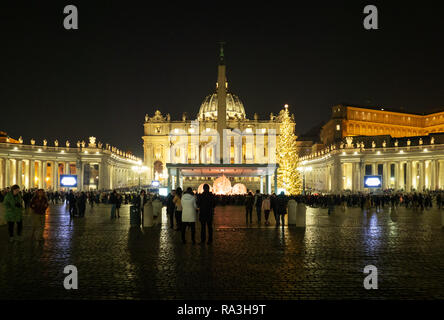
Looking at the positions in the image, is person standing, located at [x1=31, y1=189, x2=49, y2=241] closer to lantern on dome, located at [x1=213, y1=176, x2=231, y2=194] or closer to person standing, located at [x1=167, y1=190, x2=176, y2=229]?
person standing, located at [x1=167, y1=190, x2=176, y2=229]

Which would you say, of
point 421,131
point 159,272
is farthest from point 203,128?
point 159,272

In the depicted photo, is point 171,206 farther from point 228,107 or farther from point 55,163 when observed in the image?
point 228,107

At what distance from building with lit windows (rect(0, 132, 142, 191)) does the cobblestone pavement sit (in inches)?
2522

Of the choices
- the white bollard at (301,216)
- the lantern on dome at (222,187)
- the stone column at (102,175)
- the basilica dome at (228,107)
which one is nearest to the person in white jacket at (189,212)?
the white bollard at (301,216)

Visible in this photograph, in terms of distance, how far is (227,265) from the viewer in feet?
36.1

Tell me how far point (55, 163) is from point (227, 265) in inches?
3236

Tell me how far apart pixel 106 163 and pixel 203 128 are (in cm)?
Answer: 3471

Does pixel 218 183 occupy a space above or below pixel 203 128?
below

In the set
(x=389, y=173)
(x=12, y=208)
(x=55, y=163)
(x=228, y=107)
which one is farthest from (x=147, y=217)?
(x=228, y=107)

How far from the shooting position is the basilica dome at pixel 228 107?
140m

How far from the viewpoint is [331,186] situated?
9119 centimetres

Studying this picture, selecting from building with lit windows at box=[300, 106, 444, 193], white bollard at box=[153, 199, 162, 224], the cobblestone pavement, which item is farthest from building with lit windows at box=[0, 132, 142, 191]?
the cobblestone pavement
